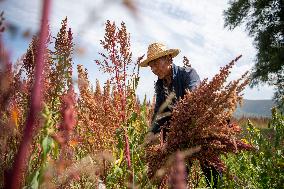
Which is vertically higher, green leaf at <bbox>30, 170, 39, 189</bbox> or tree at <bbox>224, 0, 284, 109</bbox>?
tree at <bbox>224, 0, 284, 109</bbox>

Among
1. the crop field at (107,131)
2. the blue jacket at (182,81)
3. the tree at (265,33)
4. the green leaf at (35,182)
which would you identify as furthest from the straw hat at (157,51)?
the tree at (265,33)

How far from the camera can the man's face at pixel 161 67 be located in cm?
440

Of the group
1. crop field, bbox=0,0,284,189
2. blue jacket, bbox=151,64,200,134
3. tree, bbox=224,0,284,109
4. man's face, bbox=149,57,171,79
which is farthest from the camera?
tree, bbox=224,0,284,109

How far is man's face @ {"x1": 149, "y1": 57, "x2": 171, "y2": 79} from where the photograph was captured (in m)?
4.40

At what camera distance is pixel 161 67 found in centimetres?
442

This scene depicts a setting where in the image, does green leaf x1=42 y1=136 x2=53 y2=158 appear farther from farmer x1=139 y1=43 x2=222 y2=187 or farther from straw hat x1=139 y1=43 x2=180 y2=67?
straw hat x1=139 y1=43 x2=180 y2=67

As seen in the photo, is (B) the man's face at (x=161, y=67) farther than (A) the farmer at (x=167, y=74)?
Yes

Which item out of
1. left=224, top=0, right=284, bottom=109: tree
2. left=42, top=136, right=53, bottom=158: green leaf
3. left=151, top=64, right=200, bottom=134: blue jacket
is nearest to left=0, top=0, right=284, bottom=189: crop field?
left=42, top=136, right=53, bottom=158: green leaf

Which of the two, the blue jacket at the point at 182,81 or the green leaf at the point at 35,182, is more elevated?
the blue jacket at the point at 182,81

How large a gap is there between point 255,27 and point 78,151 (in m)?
28.5

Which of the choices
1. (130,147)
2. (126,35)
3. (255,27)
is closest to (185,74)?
(126,35)

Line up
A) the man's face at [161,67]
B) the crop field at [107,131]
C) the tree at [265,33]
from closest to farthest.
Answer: the crop field at [107,131] → the man's face at [161,67] → the tree at [265,33]

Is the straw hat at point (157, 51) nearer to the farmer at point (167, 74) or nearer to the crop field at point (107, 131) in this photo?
the farmer at point (167, 74)

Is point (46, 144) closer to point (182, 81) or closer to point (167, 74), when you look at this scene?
point (182, 81)
